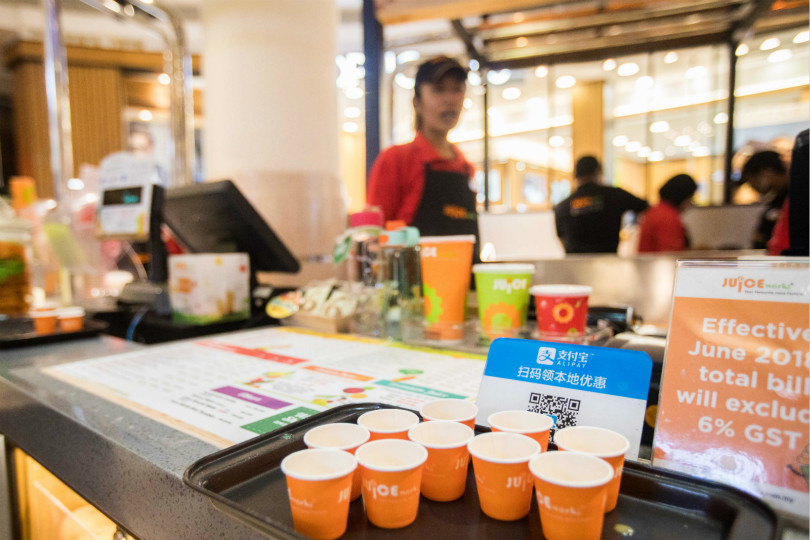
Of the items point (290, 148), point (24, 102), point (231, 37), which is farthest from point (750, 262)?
point (24, 102)

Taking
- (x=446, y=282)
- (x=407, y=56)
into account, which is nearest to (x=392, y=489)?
(x=446, y=282)

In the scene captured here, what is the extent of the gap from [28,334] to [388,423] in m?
1.27

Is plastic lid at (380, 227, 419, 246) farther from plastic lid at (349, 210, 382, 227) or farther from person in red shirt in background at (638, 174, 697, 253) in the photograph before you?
person in red shirt in background at (638, 174, 697, 253)

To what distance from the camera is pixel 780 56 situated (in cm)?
569

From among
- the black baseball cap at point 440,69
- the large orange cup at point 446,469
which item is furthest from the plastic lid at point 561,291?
the black baseball cap at point 440,69

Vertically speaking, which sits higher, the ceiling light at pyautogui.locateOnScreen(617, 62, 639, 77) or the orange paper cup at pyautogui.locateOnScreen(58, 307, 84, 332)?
the ceiling light at pyautogui.locateOnScreen(617, 62, 639, 77)

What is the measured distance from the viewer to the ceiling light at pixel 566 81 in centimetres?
721

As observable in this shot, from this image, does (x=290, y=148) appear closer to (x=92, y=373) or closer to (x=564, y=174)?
(x=92, y=373)

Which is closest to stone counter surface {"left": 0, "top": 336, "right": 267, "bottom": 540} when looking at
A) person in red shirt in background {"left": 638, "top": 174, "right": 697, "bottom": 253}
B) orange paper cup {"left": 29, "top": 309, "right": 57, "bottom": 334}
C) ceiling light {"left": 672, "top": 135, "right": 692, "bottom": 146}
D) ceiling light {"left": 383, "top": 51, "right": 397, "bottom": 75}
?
orange paper cup {"left": 29, "top": 309, "right": 57, "bottom": 334}

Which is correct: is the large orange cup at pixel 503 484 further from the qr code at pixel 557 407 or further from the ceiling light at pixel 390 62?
the ceiling light at pixel 390 62

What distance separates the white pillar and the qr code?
175cm

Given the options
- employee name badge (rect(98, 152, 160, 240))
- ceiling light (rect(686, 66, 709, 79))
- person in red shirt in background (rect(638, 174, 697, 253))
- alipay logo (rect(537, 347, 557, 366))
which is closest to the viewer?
alipay logo (rect(537, 347, 557, 366))

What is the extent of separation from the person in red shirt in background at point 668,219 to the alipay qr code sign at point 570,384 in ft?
12.4

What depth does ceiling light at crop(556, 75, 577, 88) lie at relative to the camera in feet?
23.7
